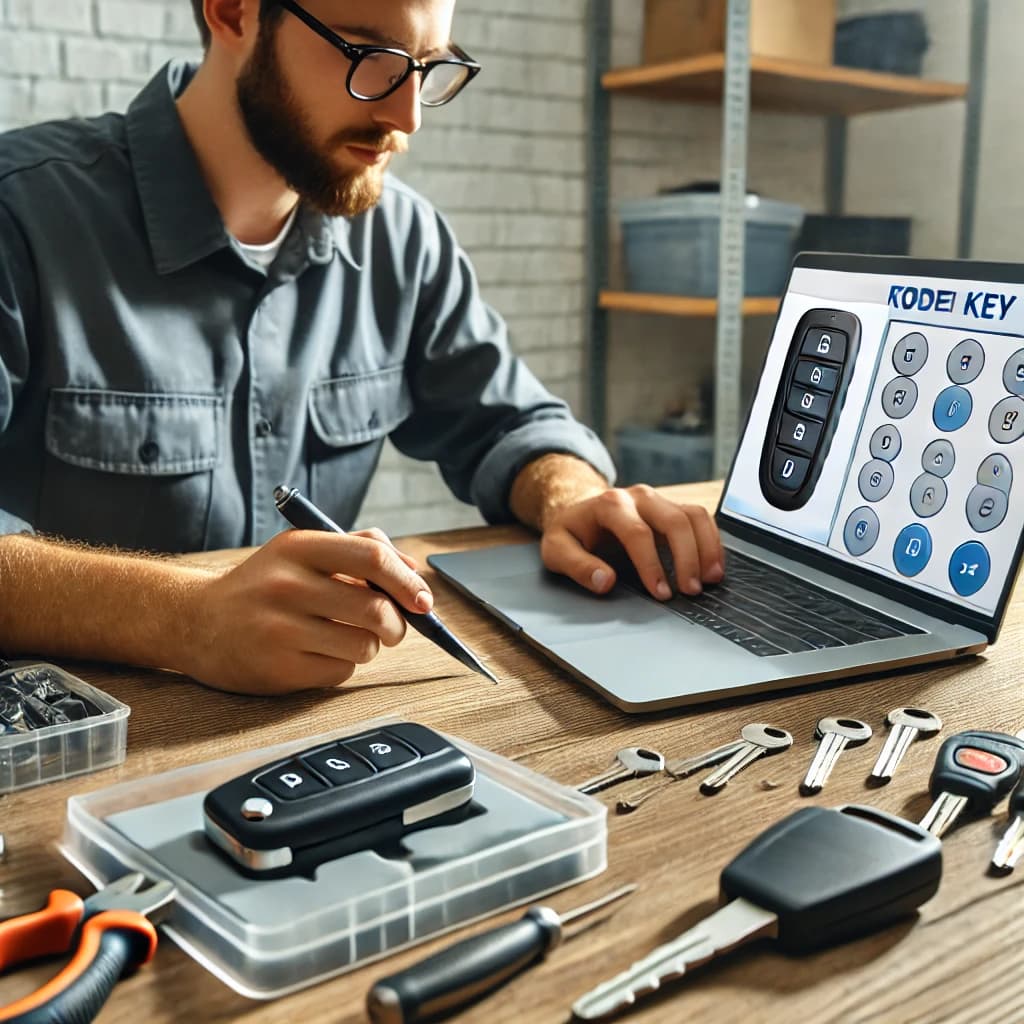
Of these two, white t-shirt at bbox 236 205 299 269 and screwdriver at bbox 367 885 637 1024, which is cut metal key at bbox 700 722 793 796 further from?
white t-shirt at bbox 236 205 299 269

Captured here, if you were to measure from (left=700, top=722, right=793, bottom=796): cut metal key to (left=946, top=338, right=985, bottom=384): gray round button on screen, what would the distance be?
13.0 inches

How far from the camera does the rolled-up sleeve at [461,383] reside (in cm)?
147

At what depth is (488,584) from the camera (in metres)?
0.93

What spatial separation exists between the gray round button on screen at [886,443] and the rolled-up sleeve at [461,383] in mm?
518

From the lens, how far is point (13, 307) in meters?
1.21

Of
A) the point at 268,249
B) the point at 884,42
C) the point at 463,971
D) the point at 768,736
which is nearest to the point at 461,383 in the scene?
the point at 268,249

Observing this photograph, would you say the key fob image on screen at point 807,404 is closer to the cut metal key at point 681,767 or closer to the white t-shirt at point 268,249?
the cut metal key at point 681,767

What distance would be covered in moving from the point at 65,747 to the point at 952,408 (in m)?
0.64

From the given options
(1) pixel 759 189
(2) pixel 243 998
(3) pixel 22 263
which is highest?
(1) pixel 759 189

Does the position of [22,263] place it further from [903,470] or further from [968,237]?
[968,237]

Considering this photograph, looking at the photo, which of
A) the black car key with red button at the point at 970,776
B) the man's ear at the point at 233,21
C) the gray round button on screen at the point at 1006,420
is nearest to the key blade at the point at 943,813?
the black car key with red button at the point at 970,776

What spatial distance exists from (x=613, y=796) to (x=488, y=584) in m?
0.37

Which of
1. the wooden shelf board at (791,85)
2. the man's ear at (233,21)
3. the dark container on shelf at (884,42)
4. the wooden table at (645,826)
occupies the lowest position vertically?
the wooden table at (645,826)

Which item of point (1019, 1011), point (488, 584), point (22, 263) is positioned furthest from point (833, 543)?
point (22, 263)
